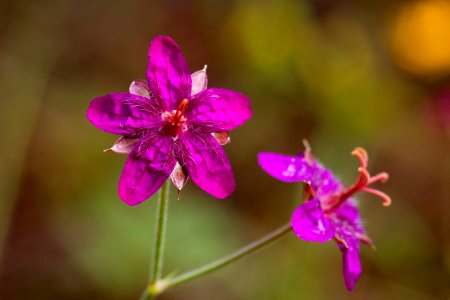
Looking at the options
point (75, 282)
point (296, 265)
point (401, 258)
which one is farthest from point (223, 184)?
point (401, 258)

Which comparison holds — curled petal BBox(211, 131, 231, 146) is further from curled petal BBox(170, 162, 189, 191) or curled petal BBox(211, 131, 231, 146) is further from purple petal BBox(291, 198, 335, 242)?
purple petal BBox(291, 198, 335, 242)

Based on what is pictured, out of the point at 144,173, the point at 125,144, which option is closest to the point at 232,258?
the point at 144,173

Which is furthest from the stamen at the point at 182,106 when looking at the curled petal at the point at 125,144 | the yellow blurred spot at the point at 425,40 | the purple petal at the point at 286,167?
the yellow blurred spot at the point at 425,40

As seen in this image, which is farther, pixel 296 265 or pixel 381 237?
pixel 381 237

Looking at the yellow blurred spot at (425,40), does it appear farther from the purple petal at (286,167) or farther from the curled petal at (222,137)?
the curled petal at (222,137)

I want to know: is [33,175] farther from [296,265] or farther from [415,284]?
[415,284]

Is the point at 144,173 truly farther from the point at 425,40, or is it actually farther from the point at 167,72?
the point at 425,40
